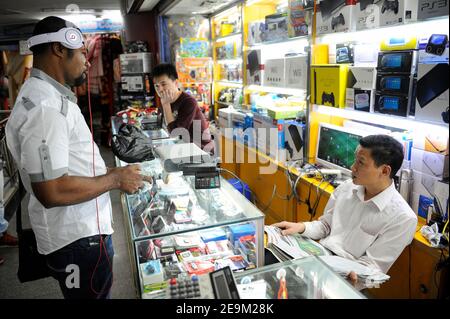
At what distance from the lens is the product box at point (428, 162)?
85.4 inches

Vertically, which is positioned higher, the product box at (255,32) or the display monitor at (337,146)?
the product box at (255,32)

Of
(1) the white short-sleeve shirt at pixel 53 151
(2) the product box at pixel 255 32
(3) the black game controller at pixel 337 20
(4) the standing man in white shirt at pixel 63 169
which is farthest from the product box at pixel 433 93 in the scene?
(2) the product box at pixel 255 32

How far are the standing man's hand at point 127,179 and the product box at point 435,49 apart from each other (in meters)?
1.72

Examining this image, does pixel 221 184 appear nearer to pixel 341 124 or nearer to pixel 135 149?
pixel 135 149

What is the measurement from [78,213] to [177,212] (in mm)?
451

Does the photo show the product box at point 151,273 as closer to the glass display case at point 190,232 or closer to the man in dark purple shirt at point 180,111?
the glass display case at point 190,232

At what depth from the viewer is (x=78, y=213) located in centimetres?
160

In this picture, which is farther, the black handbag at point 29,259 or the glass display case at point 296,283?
the black handbag at point 29,259

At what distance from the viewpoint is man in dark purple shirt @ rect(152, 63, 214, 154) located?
343 cm

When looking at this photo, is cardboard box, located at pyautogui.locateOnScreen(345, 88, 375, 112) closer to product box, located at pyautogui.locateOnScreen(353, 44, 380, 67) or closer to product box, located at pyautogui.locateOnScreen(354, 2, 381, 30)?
product box, located at pyautogui.locateOnScreen(353, 44, 380, 67)

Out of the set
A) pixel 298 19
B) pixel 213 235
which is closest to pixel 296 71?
pixel 298 19

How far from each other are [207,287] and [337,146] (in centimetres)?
208

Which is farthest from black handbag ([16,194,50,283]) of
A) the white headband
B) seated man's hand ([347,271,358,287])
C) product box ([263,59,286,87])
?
product box ([263,59,286,87])
